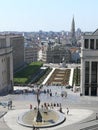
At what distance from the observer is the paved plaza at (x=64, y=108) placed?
168ft

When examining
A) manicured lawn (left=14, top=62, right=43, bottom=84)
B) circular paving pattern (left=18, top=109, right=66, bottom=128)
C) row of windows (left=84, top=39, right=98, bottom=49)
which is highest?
row of windows (left=84, top=39, right=98, bottom=49)

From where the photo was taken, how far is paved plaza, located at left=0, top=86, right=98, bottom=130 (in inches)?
2016

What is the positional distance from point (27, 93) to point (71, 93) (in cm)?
976

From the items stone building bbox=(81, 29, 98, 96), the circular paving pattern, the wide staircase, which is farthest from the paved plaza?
the wide staircase

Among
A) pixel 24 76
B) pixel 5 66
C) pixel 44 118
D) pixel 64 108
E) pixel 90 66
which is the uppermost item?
pixel 90 66

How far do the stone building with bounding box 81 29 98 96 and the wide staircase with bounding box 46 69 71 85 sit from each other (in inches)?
1047

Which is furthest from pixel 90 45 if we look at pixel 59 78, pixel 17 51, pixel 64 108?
pixel 17 51

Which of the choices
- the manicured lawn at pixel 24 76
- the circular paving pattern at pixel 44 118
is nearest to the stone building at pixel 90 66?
the circular paving pattern at pixel 44 118

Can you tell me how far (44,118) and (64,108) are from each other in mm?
8220

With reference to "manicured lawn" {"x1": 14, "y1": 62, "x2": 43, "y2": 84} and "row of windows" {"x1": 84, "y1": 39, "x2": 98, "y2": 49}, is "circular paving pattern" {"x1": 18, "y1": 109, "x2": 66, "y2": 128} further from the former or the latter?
"manicured lawn" {"x1": 14, "y1": 62, "x2": 43, "y2": 84}

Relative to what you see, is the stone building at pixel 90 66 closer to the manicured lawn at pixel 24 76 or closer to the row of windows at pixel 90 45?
the row of windows at pixel 90 45

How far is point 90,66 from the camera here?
73.4 metres

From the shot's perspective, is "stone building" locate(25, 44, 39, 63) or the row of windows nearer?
the row of windows

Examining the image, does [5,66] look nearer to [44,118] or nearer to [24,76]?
[44,118]
